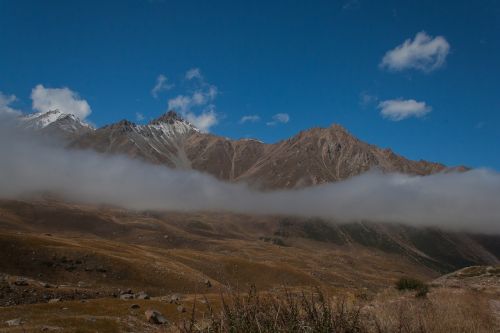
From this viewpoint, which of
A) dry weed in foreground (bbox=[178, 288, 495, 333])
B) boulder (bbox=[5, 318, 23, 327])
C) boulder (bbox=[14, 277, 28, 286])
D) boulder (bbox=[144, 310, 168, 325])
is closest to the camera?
dry weed in foreground (bbox=[178, 288, 495, 333])

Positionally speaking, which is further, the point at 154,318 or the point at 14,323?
the point at 154,318

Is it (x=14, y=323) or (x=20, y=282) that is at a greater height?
(x=14, y=323)

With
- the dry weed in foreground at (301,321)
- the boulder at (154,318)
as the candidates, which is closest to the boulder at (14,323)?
the boulder at (154,318)

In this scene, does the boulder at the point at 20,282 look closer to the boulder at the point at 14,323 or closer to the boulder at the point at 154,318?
the boulder at the point at 154,318

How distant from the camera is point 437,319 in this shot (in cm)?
1051

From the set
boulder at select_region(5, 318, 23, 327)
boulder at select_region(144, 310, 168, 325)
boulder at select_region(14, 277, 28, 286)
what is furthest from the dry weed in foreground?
boulder at select_region(14, 277, 28, 286)

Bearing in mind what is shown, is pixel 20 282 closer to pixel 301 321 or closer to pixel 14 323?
pixel 14 323

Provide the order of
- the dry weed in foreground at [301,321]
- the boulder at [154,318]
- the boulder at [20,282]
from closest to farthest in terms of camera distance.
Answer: the dry weed in foreground at [301,321]
the boulder at [154,318]
the boulder at [20,282]

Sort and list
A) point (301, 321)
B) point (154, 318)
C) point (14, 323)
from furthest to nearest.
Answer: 1. point (154, 318)
2. point (14, 323)
3. point (301, 321)

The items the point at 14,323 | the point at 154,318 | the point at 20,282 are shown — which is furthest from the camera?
the point at 20,282

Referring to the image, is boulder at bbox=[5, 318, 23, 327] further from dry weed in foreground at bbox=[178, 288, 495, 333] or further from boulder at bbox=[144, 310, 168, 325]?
dry weed in foreground at bbox=[178, 288, 495, 333]

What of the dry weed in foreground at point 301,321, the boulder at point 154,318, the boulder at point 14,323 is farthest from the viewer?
the boulder at point 154,318

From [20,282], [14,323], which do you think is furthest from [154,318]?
[20,282]

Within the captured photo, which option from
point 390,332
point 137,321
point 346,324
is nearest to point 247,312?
point 346,324
